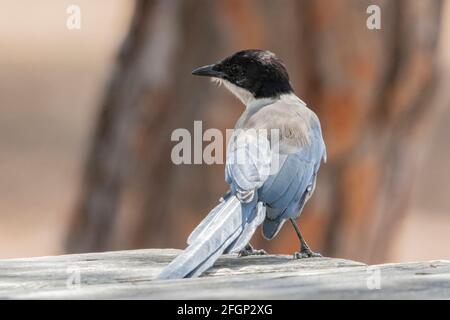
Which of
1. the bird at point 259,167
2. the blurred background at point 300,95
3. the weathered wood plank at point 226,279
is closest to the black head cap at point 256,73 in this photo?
the bird at point 259,167

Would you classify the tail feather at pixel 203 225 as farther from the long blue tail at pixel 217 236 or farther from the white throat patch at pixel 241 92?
the white throat patch at pixel 241 92

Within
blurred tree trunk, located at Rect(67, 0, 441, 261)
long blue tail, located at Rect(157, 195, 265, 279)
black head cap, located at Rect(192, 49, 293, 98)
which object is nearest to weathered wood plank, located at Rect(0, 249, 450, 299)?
long blue tail, located at Rect(157, 195, 265, 279)

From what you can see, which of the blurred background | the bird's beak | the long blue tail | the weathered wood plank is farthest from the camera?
the blurred background

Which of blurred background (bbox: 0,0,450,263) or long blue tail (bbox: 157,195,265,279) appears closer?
long blue tail (bbox: 157,195,265,279)

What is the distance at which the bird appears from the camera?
429cm

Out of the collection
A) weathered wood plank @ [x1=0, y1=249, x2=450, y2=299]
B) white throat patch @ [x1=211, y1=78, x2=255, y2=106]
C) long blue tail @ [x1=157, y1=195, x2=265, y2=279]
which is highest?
white throat patch @ [x1=211, y1=78, x2=255, y2=106]

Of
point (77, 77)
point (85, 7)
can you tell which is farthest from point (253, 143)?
point (85, 7)

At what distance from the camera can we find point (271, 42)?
8617 mm

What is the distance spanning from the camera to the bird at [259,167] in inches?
169

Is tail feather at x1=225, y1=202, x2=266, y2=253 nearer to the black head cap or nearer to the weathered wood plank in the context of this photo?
the weathered wood plank

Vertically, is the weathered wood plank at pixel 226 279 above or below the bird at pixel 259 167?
below

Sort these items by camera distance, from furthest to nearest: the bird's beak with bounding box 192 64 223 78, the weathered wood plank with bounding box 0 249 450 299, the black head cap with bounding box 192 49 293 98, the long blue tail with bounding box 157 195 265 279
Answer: the bird's beak with bounding box 192 64 223 78
the black head cap with bounding box 192 49 293 98
the long blue tail with bounding box 157 195 265 279
the weathered wood plank with bounding box 0 249 450 299

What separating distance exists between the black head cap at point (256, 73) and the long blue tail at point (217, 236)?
0.84m

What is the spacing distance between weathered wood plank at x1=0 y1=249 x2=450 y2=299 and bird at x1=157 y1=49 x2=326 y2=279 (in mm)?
105
